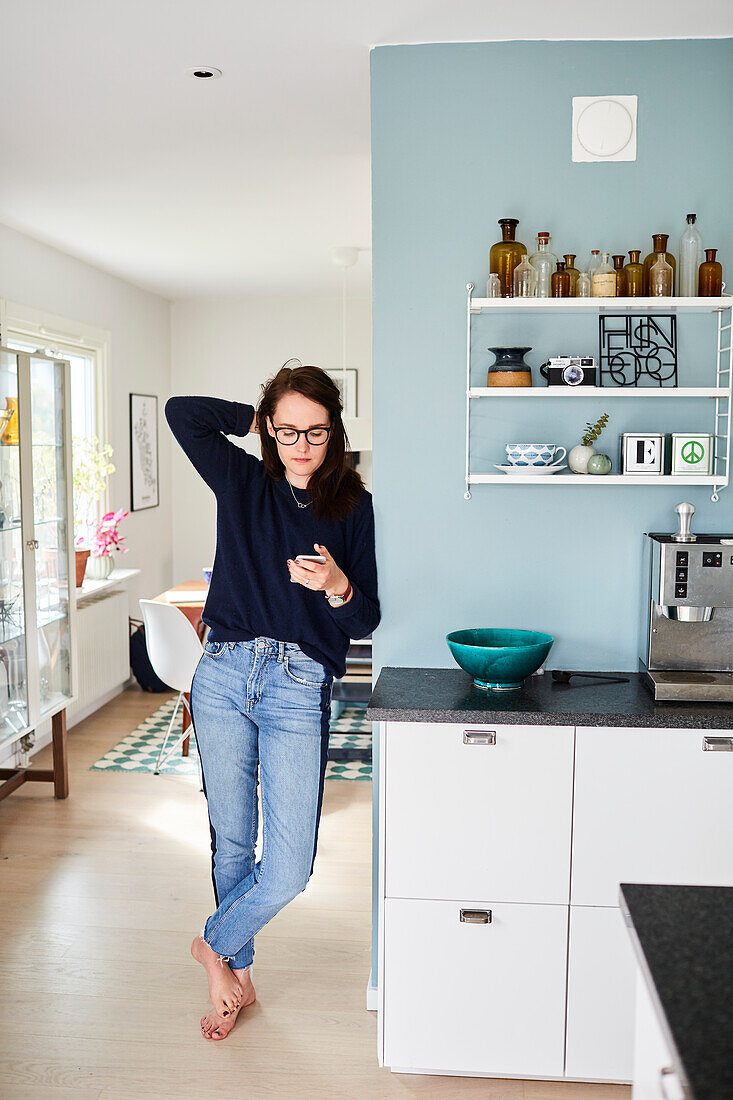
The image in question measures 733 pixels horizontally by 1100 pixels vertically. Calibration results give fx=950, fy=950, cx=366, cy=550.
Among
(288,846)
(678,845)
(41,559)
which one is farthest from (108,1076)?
(41,559)

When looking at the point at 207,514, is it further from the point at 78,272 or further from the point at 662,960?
the point at 662,960

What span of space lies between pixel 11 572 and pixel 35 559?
164mm

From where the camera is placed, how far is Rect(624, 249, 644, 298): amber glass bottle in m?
2.31

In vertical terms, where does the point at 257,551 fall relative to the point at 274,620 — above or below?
above

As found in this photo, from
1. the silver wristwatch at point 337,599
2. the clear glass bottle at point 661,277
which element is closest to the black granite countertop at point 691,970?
the silver wristwatch at point 337,599

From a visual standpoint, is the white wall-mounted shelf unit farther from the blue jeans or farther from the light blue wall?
the blue jeans

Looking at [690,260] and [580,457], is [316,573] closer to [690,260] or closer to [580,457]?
[580,457]

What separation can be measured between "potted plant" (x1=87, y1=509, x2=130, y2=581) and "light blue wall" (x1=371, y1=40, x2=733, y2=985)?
3078 millimetres

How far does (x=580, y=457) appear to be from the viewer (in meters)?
2.35

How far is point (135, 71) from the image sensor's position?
2547mm

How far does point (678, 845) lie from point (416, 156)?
1.77 meters

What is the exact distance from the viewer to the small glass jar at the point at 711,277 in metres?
2.28

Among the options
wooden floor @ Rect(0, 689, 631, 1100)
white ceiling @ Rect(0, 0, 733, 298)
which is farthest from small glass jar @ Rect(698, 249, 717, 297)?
wooden floor @ Rect(0, 689, 631, 1100)

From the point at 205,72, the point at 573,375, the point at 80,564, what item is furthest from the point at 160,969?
the point at 80,564
